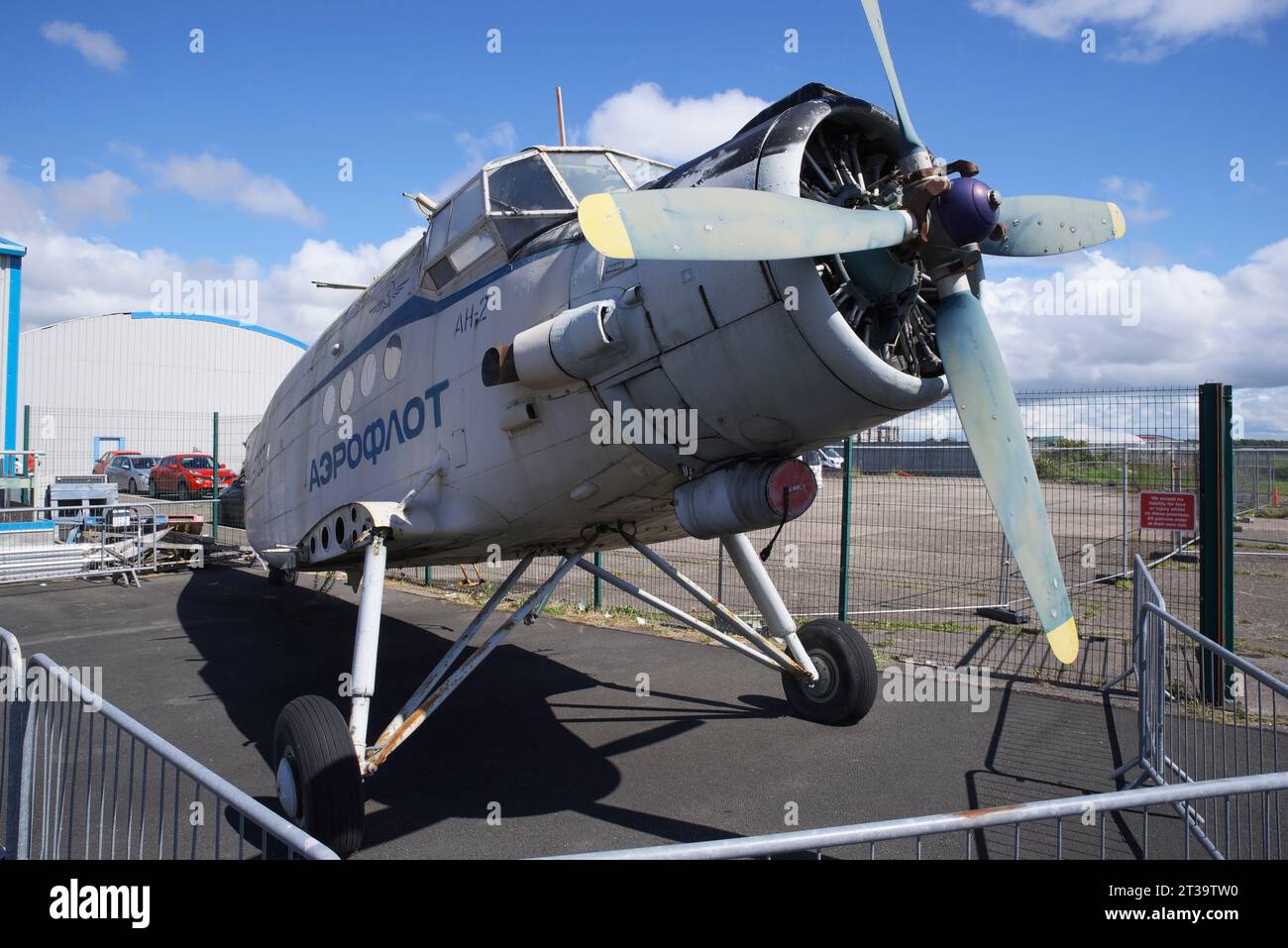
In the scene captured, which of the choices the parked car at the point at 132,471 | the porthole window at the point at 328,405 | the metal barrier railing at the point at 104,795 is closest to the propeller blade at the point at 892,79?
the metal barrier railing at the point at 104,795

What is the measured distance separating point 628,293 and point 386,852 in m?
3.12

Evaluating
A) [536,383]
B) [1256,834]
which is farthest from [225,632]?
[1256,834]

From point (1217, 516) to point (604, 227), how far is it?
21.4 feet

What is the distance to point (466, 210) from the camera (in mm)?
5059

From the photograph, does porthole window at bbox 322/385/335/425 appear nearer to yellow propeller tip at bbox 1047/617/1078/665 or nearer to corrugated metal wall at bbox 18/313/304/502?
yellow propeller tip at bbox 1047/617/1078/665

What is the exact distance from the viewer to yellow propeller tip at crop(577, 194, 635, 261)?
2.82 meters

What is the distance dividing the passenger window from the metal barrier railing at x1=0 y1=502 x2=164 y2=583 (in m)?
10.6

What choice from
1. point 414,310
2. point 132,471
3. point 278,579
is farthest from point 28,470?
point 132,471

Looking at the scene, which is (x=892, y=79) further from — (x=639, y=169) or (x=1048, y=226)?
(x=639, y=169)

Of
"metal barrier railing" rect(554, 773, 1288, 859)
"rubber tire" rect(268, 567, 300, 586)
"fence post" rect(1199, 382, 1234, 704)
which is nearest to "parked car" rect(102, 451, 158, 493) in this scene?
"rubber tire" rect(268, 567, 300, 586)

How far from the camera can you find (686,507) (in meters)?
4.07

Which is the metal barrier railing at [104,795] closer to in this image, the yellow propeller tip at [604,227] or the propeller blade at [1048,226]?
the yellow propeller tip at [604,227]

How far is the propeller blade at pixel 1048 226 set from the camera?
394cm
